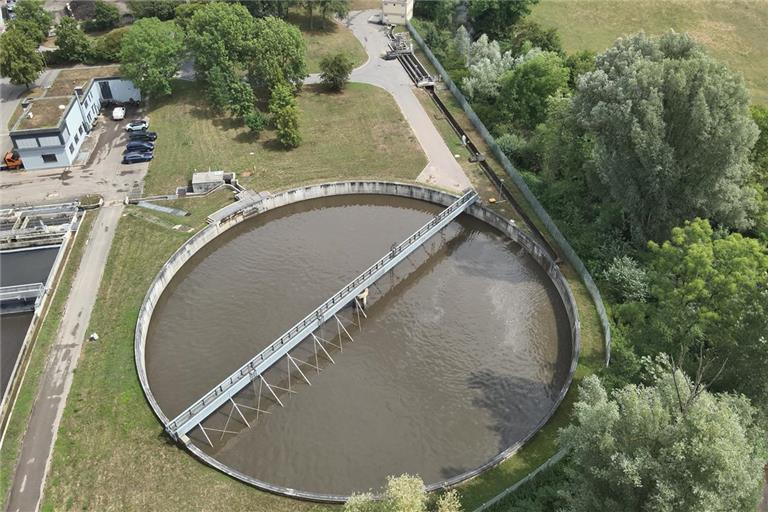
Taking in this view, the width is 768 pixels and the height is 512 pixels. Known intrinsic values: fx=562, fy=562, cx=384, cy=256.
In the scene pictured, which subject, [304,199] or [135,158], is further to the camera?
[135,158]

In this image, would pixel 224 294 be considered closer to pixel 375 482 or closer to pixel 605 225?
pixel 375 482

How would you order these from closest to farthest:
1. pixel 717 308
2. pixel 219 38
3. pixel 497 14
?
pixel 717 308 < pixel 219 38 < pixel 497 14

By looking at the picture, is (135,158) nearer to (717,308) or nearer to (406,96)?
(406,96)

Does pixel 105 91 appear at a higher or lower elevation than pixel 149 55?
lower

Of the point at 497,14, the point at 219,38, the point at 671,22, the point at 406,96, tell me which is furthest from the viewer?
the point at 671,22

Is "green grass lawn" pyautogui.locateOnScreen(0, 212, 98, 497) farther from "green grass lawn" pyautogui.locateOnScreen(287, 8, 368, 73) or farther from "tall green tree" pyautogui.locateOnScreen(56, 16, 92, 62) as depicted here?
"green grass lawn" pyautogui.locateOnScreen(287, 8, 368, 73)

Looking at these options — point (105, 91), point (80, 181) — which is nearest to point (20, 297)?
point (80, 181)

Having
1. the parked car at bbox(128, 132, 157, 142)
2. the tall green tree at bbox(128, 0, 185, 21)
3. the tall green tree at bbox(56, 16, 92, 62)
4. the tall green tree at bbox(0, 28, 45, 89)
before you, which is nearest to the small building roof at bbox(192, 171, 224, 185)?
the parked car at bbox(128, 132, 157, 142)
